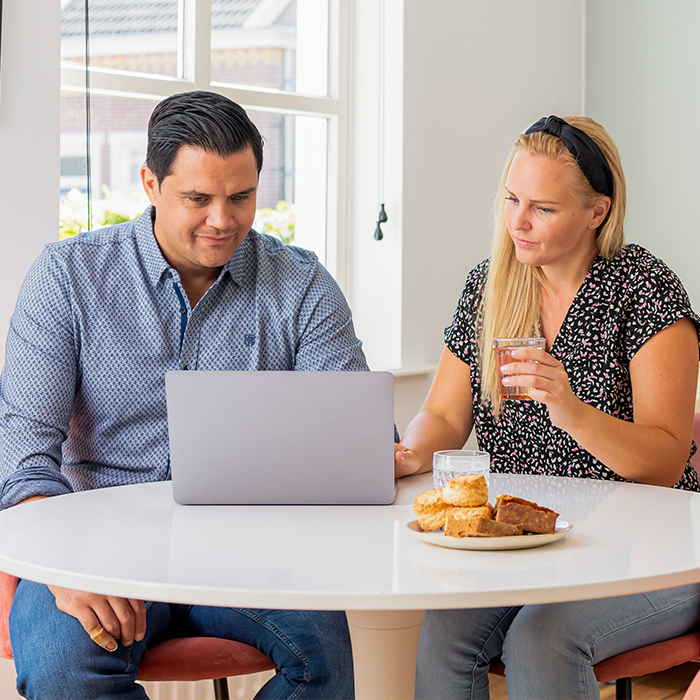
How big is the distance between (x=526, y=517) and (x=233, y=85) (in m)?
2.17

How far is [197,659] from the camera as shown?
150 centimetres

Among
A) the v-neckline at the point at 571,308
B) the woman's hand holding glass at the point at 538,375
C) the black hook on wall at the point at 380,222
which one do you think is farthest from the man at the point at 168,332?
the black hook on wall at the point at 380,222

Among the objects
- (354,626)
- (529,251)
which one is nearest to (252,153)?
(529,251)

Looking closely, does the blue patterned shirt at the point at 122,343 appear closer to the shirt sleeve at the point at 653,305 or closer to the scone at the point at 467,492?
the shirt sleeve at the point at 653,305

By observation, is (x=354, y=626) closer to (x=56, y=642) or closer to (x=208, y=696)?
(x=56, y=642)

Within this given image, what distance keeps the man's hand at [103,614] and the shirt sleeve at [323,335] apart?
2.10ft

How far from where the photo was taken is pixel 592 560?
3.44ft

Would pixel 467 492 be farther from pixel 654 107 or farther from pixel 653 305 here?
pixel 654 107

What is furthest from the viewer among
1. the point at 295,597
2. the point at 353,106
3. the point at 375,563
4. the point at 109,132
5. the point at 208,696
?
the point at 353,106

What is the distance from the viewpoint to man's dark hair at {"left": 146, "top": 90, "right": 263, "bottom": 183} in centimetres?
167

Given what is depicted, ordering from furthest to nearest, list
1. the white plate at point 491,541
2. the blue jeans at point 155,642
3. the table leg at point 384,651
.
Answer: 1. the blue jeans at point 155,642
2. the table leg at point 384,651
3. the white plate at point 491,541

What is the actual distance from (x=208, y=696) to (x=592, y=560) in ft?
4.80

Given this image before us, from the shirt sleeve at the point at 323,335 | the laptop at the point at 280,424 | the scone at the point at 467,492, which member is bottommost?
the scone at the point at 467,492

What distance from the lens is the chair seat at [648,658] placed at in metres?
1.42
